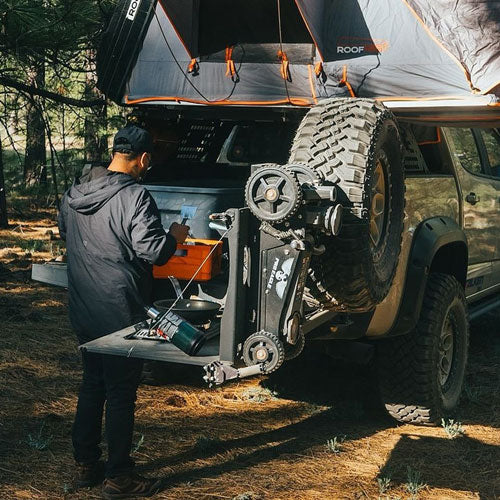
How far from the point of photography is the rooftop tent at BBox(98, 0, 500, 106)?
5.68m

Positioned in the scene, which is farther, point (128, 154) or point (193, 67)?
point (193, 67)

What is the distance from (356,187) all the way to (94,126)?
799cm

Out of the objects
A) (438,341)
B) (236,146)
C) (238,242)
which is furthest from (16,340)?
(238,242)

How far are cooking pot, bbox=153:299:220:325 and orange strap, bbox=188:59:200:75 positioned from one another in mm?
2316

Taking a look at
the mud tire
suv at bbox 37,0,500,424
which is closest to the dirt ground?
the mud tire

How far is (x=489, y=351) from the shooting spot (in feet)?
25.3

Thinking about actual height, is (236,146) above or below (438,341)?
above

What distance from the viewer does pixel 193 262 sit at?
4.80 metres

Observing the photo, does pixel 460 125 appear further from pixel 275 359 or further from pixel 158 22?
pixel 275 359

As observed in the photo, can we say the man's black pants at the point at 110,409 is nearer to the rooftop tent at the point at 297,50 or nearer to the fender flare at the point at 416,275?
the fender flare at the point at 416,275

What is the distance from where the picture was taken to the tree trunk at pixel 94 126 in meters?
10.7

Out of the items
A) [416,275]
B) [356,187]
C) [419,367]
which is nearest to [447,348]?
[419,367]

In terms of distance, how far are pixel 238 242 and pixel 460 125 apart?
2.92 meters

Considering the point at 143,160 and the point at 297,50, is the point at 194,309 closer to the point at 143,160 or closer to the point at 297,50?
the point at 143,160
